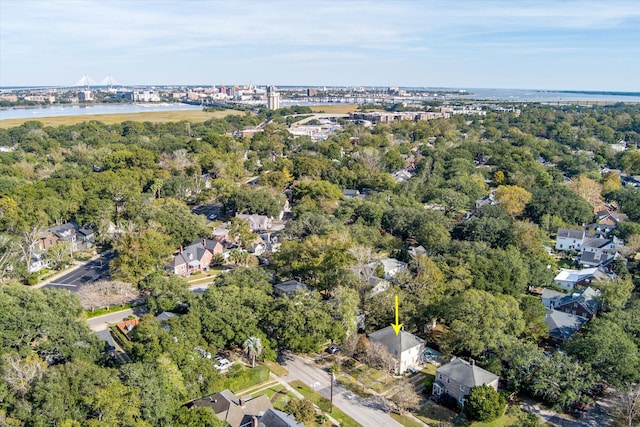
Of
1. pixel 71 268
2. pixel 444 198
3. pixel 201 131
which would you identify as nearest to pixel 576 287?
pixel 444 198

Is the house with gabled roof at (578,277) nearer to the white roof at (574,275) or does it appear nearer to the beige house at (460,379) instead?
the white roof at (574,275)

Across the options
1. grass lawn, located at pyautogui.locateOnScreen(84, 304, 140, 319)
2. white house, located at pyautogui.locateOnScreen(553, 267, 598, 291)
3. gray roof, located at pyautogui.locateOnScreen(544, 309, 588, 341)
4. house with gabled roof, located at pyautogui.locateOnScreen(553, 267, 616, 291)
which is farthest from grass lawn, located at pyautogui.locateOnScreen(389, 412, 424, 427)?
white house, located at pyautogui.locateOnScreen(553, 267, 598, 291)

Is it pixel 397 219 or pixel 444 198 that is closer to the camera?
pixel 397 219

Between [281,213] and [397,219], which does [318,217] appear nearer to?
[397,219]

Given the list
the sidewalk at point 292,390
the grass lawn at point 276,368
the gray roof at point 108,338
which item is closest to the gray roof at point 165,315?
the gray roof at point 108,338

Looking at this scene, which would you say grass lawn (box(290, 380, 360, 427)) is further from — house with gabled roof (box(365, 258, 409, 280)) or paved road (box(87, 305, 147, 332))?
paved road (box(87, 305, 147, 332))

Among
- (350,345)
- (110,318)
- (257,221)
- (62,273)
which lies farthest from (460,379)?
(62,273)
